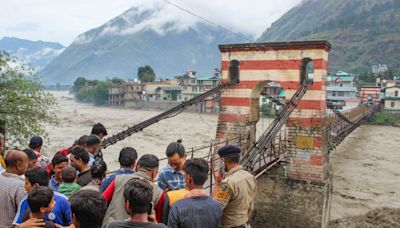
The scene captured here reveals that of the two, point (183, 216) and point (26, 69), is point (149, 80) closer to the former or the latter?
point (26, 69)

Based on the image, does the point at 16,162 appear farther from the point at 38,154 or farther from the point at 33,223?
the point at 38,154

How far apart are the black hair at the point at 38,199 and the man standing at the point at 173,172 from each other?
160cm

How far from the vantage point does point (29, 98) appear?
473 inches

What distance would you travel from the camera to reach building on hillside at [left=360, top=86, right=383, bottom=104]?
179ft

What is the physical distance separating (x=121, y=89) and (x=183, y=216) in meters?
74.3

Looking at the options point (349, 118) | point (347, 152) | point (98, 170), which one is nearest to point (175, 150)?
point (98, 170)

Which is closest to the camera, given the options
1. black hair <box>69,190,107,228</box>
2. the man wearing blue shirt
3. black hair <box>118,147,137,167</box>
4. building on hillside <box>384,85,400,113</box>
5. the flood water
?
black hair <box>69,190,107,228</box>

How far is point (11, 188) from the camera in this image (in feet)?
12.6

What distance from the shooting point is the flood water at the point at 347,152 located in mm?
18469

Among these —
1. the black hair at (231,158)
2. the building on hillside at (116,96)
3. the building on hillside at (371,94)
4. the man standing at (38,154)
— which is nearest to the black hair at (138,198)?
the black hair at (231,158)

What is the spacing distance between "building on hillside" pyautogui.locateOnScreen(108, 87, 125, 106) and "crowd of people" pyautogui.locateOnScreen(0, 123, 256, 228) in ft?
237

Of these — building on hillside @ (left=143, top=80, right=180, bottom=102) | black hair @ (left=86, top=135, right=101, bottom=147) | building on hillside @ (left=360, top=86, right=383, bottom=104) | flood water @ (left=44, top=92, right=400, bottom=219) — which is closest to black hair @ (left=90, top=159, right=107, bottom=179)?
black hair @ (left=86, top=135, right=101, bottom=147)

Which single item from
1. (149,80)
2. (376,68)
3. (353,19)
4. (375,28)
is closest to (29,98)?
(149,80)

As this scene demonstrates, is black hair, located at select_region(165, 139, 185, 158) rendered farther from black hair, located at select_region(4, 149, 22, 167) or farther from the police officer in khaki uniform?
black hair, located at select_region(4, 149, 22, 167)
